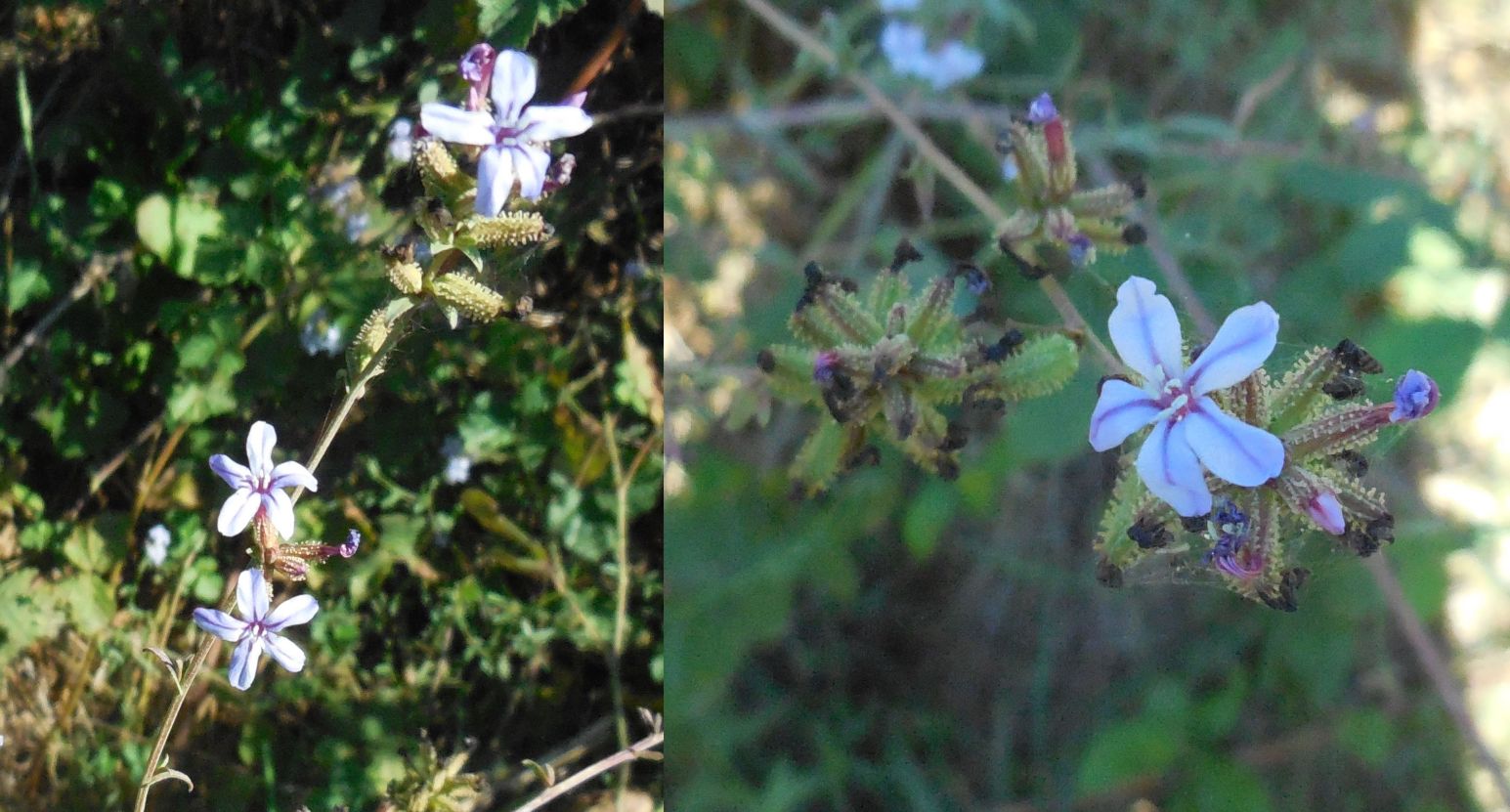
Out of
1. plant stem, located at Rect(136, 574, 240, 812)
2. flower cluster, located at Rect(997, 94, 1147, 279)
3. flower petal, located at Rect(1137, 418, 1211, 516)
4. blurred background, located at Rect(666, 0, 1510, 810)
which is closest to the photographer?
flower petal, located at Rect(1137, 418, 1211, 516)

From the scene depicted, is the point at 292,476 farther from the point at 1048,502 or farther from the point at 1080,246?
the point at 1048,502

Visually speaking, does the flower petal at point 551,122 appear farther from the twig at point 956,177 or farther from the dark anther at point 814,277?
the twig at point 956,177

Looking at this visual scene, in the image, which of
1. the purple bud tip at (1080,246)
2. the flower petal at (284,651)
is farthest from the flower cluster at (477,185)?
the purple bud tip at (1080,246)

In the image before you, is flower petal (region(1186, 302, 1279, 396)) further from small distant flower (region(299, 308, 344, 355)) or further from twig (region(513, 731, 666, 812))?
small distant flower (region(299, 308, 344, 355))

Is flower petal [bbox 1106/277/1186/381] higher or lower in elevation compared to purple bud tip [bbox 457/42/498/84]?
higher

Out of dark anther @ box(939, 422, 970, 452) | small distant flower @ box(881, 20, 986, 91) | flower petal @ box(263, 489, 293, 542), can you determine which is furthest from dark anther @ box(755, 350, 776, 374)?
small distant flower @ box(881, 20, 986, 91)

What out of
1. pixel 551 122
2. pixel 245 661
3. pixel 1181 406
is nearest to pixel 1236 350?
pixel 1181 406
